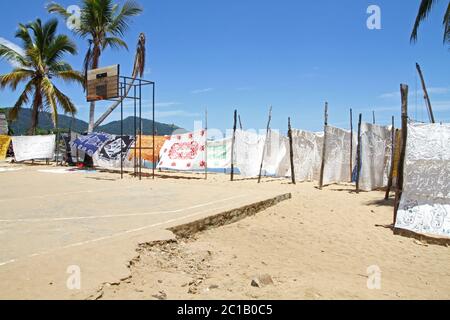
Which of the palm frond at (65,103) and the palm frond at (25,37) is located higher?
the palm frond at (25,37)

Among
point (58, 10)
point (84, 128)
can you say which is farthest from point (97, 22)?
point (84, 128)

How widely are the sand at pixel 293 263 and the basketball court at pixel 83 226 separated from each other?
0.28 metres

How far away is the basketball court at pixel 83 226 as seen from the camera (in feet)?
11.0

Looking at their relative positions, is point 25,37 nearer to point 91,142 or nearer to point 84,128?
point 91,142

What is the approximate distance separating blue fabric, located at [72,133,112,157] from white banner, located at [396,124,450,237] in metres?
13.8

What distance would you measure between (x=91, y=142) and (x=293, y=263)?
588 inches

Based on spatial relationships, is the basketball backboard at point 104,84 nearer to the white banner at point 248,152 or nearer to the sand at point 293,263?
the white banner at point 248,152

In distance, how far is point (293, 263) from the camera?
4.99 m

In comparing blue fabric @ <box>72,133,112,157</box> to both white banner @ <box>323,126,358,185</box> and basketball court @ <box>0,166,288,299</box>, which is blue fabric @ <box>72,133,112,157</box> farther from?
white banner @ <box>323,126,358,185</box>

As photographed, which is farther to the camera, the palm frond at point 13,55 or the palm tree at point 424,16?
the palm frond at point 13,55

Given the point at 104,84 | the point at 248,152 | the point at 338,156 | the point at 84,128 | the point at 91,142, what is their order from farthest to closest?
the point at 84,128, the point at 91,142, the point at 248,152, the point at 104,84, the point at 338,156

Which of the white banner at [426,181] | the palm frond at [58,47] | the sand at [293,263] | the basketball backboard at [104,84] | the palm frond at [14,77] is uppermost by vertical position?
the palm frond at [58,47]

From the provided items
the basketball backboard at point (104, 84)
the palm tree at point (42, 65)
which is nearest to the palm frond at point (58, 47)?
the palm tree at point (42, 65)
